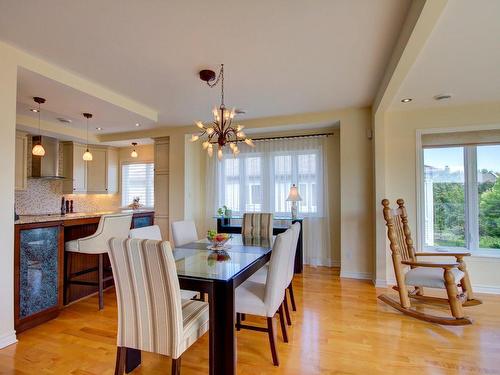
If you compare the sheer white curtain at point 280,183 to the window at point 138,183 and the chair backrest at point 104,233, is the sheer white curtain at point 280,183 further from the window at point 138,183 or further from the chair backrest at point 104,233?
the chair backrest at point 104,233

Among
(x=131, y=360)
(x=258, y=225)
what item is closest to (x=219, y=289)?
(x=131, y=360)

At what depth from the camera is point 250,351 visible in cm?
221

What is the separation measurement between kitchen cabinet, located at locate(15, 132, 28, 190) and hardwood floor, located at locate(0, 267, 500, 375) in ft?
8.97

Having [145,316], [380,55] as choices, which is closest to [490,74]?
[380,55]

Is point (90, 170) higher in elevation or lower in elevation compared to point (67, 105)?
lower

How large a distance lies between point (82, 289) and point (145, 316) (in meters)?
2.36

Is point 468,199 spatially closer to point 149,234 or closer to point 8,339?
point 149,234

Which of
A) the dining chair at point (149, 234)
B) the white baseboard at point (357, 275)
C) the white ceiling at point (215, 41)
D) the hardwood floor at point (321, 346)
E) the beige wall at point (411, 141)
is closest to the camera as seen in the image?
the white ceiling at point (215, 41)

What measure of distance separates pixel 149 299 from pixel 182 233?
160cm

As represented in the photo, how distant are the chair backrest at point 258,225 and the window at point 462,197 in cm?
218

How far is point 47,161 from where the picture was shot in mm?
4953

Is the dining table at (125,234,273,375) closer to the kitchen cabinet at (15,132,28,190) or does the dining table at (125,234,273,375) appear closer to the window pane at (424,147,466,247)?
the window pane at (424,147,466,247)

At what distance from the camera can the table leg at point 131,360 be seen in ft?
6.46

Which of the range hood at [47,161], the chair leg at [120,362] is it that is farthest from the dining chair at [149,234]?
the range hood at [47,161]
